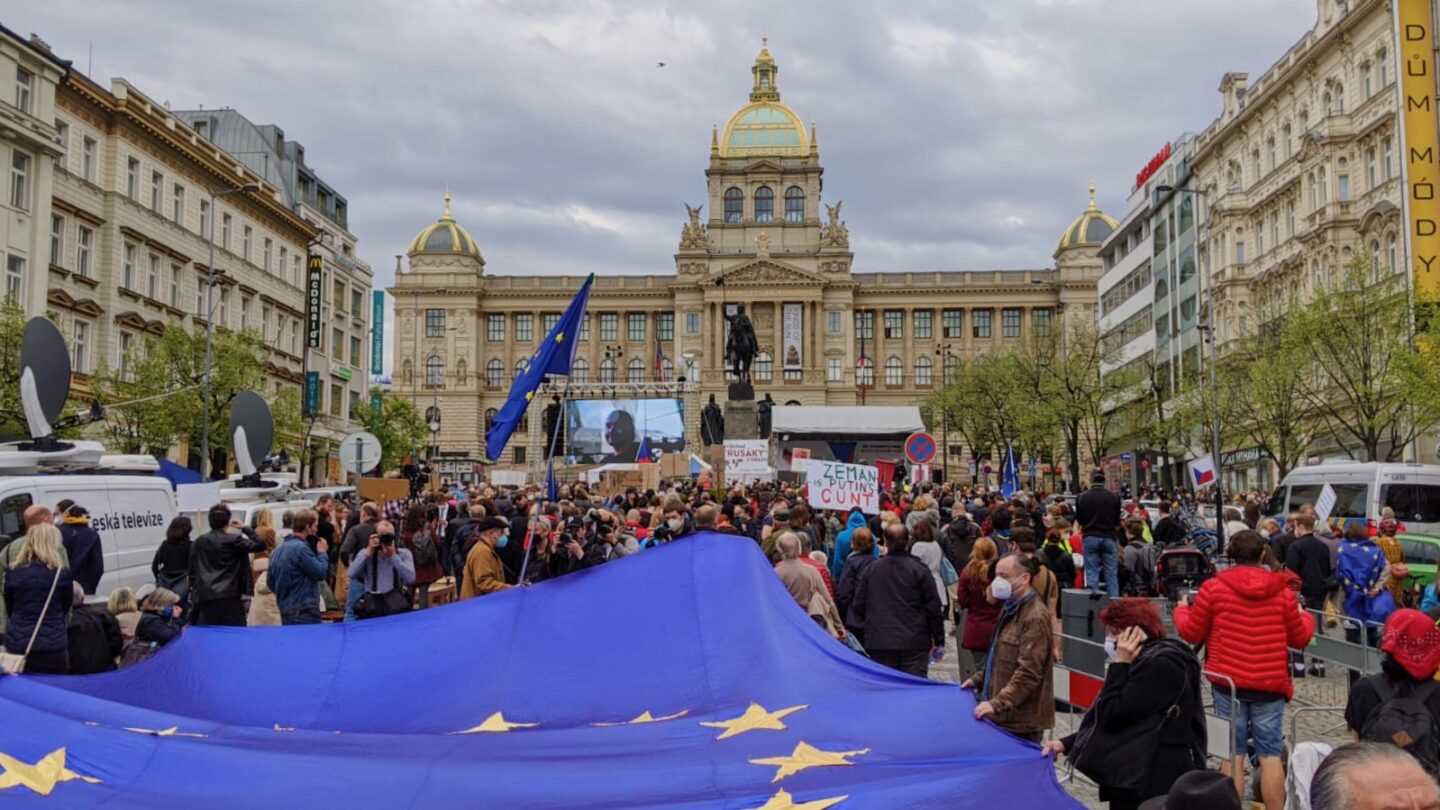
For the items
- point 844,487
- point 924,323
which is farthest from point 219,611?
point 924,323

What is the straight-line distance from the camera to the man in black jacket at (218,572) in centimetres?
1120

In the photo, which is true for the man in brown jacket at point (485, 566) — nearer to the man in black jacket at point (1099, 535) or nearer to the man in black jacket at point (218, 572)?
the man in black jacket at point (218, 572)

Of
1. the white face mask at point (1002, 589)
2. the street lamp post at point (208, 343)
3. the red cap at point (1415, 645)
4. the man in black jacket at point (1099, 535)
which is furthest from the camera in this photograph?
the street lamp post at point (208, 343)

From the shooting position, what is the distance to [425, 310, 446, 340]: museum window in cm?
11188

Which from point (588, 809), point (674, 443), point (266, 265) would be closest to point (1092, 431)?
point (674, 443)

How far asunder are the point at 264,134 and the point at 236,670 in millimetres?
60839

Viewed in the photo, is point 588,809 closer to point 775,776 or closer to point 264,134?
point 775,776

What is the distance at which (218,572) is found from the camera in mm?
11234

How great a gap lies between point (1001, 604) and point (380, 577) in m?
5.41

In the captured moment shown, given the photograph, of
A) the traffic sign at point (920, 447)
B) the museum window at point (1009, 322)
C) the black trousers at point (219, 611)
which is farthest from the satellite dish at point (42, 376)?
the museum window at point (1009, 322)

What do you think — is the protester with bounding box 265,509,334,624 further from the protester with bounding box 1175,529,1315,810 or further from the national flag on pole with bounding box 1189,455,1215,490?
the national flag on pole with bounding box 1189,455,1215,490

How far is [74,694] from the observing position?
A: 6391mm

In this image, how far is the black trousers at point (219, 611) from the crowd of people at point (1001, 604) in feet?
0.07

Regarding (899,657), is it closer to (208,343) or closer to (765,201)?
(208,343)
